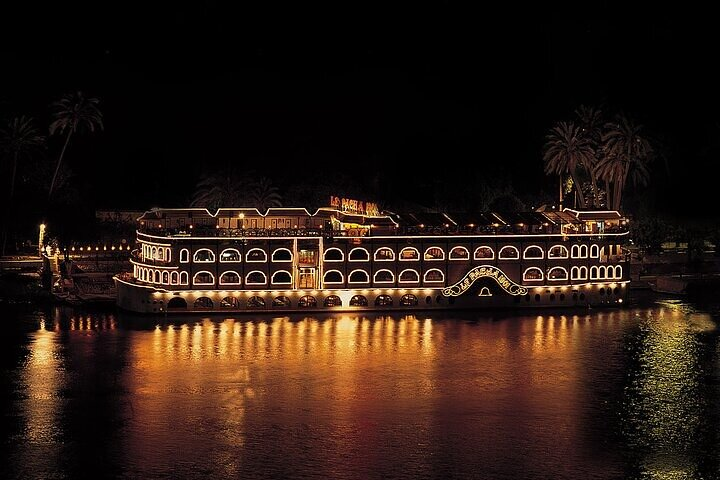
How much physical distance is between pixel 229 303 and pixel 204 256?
3.45m

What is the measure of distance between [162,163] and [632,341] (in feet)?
277

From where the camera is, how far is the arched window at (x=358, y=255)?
8831 cm

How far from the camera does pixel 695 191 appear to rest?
125 metres

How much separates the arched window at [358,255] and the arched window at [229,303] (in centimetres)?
776

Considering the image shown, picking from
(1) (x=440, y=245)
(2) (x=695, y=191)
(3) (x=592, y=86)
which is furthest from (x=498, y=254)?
(3) (x=592, y=86)

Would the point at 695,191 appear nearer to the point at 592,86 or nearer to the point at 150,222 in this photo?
the point at 592,86

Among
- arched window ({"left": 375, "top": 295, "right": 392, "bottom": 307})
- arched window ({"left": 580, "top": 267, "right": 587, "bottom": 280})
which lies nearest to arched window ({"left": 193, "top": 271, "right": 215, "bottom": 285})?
arched window ({"left": 375, "top": 295, "right": 392, "bottom": 307})

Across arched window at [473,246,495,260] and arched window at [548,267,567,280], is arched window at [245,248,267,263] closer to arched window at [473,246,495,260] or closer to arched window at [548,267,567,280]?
arched window at [473,246,495,260]

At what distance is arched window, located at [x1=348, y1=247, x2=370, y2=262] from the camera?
88.3m

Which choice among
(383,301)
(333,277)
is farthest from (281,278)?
(383,301)

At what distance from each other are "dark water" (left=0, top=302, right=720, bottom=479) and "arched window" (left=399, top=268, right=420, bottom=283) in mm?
2988

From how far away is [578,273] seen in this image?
91375 mm

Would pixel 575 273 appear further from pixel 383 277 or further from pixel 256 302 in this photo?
pixel 256 302

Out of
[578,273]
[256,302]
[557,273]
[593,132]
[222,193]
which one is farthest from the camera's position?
[222,193]
